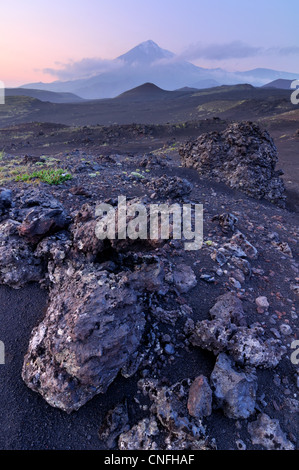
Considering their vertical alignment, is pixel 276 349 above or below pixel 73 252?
below

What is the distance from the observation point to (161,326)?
3.53 metres

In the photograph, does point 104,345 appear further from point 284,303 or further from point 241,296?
point 284,303

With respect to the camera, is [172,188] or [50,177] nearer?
[172,188]

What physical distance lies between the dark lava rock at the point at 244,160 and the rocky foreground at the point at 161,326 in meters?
3.90

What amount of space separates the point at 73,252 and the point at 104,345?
5.48 feet

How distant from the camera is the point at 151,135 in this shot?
1032 inches

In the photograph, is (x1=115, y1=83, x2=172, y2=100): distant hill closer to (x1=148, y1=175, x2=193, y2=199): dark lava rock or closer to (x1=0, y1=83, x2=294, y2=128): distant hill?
(x1=0, y1=83, x2=294, y2=128): distant hill

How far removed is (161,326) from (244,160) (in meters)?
7.85

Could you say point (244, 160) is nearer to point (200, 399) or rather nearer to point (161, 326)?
point (161, 326)

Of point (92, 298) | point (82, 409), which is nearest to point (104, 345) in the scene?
point (92, 298)

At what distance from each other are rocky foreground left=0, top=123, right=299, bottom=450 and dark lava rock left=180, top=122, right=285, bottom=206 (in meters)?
3.90

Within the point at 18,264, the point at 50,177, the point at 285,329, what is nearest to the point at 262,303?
the point at 285,329

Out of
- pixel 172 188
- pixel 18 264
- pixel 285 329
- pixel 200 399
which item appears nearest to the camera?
pixel 200 399

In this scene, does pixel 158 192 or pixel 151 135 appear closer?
pixel 158 192
